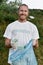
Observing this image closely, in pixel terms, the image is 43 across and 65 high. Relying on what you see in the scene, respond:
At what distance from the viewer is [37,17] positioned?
359 inches

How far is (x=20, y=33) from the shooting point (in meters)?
3.87

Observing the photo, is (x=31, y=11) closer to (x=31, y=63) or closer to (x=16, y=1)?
(x=16, y=1)

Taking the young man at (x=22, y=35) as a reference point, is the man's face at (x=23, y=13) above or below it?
above

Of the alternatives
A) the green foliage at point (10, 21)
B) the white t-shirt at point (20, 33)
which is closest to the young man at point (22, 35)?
the white t-shirt at point (20, 33)

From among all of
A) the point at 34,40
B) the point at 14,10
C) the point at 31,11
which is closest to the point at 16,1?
the point at 14,10

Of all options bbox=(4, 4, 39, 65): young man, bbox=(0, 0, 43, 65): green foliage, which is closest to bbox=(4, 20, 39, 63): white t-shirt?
bbox=(4, 4, 39, 65): young man

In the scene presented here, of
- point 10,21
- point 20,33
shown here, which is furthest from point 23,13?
point 10,21

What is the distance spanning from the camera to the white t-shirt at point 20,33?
3845 mm

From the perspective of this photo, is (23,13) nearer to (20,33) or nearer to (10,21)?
(20,33)

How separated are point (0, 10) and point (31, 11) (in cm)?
146

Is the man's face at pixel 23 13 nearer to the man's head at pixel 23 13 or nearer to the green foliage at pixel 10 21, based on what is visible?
the man's head at pixel 23 13

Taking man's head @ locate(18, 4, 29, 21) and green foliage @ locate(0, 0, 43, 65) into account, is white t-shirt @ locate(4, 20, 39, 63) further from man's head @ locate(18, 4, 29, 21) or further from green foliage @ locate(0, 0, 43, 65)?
green foliage @ locate(0, 0, 43, 65)

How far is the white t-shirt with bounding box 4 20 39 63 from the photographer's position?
12.6ft

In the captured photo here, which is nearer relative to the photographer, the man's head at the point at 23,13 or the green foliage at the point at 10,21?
the man's head at the point at 23,13
